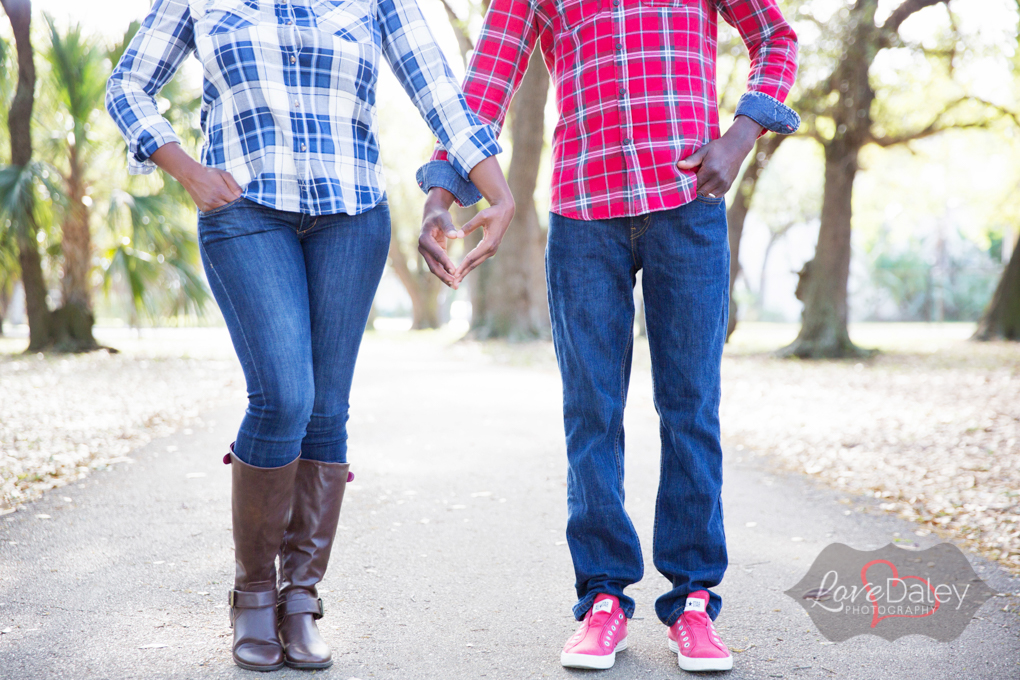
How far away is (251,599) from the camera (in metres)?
2.03

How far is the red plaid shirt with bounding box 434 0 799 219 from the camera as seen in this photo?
6.79ft

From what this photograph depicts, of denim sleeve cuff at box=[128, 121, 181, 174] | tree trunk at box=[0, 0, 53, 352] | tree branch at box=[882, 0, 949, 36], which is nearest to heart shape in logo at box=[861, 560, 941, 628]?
denim sleeve cuff at box=[128, 121, 181, 174]

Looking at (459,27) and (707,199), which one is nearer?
(707,199)

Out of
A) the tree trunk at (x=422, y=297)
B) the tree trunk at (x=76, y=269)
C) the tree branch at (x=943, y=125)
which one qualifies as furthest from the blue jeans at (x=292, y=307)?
the tree trunk at (x=422, y=297)

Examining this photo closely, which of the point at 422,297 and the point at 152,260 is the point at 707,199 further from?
the point at 422,297

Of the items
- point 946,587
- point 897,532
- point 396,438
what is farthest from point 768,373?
point 946,587

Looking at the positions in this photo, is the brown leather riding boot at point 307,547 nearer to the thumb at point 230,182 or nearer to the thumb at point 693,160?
the thumb at point 230,182

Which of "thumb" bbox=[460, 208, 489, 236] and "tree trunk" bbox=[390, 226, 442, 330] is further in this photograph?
"tree trunk" bbox=[390, 226, 442, 330]

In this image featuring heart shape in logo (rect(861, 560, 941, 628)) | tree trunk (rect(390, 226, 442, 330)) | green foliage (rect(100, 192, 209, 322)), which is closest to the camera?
heart shape in logo (rect(861, 560, 941, 628))

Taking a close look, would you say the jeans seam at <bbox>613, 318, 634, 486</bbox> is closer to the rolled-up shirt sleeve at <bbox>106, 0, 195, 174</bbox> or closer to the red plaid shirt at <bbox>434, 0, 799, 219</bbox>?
the red plaid shirt at <bbox>434, 0, 799, 219</bbox>

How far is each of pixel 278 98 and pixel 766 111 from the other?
1.25m

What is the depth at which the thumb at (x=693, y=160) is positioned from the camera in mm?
2037

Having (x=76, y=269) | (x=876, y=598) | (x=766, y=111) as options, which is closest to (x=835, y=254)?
(x=876, y=598)

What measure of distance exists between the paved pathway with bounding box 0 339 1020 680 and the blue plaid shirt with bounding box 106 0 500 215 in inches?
47.8
